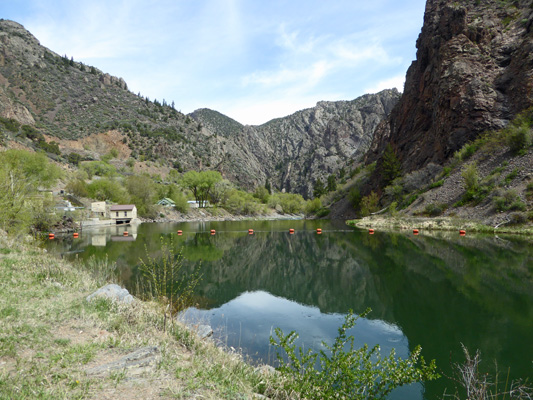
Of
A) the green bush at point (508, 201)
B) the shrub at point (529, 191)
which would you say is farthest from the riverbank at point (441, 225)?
the shrub at point (529, 191)

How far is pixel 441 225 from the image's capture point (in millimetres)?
39219

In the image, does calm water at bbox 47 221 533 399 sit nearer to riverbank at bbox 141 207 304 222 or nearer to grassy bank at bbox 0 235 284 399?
grassy bank at bbox 0 235 284 399

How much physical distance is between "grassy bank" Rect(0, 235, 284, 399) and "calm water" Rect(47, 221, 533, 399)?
2176mm

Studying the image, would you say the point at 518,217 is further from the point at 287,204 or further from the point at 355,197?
the point at 287,204

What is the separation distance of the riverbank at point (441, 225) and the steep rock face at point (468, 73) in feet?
51.0

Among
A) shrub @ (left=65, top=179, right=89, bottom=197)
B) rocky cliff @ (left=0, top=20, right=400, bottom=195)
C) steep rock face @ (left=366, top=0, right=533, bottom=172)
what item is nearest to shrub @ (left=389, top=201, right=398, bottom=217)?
steep rock face @ (left=366, top=0, right=533, bottom=172)

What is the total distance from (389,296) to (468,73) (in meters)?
53.1

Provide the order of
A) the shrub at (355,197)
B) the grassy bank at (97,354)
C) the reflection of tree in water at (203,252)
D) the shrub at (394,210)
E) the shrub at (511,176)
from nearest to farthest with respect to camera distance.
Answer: the grassy bank at (97,354) → the reflection of tree in water at (203,252) → the shrub at (511,176) → the shrub at (394,210) → the shrub at (355,197)

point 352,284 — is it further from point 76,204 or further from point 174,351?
point 76,204

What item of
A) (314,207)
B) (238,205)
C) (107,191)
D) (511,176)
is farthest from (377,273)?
(238,205)

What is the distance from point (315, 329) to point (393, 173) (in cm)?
6192

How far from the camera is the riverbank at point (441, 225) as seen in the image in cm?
3130

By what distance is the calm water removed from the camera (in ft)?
30.9

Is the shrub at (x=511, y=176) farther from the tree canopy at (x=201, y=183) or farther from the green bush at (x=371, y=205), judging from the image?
the tree canopy at (x=201, y=183)
